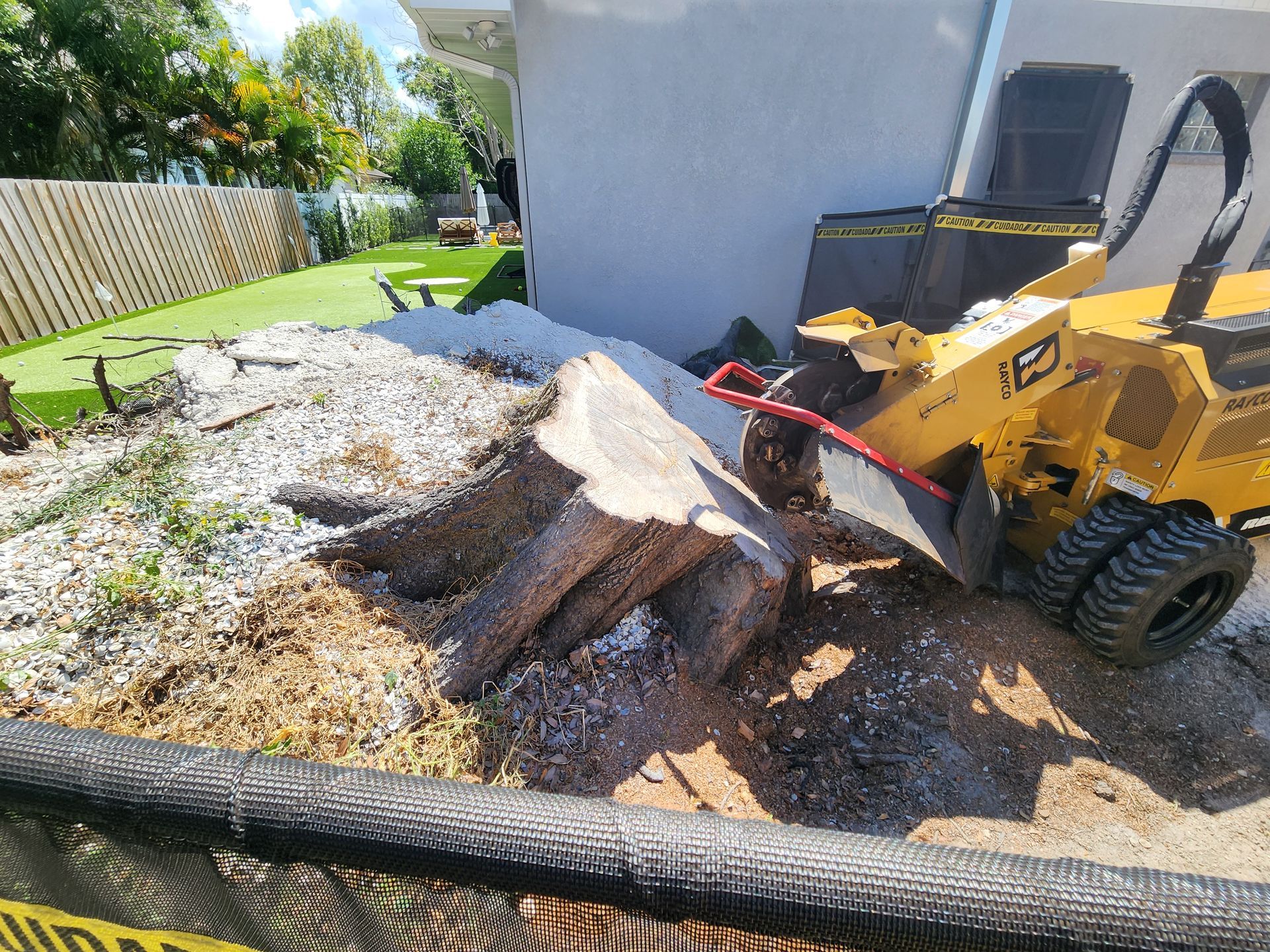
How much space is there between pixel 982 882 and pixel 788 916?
303 millimetres

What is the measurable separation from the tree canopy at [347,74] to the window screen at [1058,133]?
38.4 metres

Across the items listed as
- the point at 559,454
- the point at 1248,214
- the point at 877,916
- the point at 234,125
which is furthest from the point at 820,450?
the point at 234,125

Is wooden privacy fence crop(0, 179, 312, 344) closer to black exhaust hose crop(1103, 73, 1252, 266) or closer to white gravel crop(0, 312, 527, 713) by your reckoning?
white gravel crop(0, 312, 527, 713)

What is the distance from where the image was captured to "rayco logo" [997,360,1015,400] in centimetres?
232

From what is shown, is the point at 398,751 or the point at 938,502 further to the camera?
the point at 938,502

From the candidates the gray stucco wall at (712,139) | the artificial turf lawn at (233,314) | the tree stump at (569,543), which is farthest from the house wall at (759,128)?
the tree stump at (569,543)

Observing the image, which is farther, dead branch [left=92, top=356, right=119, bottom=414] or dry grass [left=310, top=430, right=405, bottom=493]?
dead branch [left=92, top=356, right=119, bottom=414]

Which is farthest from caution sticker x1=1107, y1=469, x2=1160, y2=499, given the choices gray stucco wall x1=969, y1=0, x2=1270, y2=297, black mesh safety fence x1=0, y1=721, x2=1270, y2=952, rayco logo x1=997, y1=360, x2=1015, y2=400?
gray stucco wall x1=969, y1=0, x2=1270, y2=297

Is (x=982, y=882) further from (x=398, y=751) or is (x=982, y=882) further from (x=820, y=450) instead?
(x=398, y=751)

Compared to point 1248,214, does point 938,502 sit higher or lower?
lower

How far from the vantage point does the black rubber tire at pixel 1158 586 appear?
2.44 metres

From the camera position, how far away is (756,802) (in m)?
2.15

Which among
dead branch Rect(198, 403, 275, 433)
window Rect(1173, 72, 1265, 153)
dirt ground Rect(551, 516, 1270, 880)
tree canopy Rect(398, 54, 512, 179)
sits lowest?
dirt ground Rect(551, 516, 1270, 880)

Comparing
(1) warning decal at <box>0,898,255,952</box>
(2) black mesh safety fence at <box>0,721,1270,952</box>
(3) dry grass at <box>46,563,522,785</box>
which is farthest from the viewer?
(3) dry grass at <box>46,563,522,785</box>
